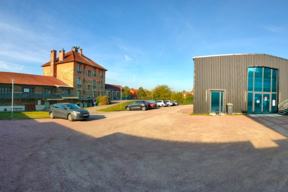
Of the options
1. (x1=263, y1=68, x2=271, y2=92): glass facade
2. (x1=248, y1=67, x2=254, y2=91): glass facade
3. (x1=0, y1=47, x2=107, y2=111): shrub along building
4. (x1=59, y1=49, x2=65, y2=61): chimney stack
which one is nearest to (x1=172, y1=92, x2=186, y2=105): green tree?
(x1=0, y1=47, x2=107, y2=111): shrub along building

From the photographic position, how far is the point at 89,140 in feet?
23.6

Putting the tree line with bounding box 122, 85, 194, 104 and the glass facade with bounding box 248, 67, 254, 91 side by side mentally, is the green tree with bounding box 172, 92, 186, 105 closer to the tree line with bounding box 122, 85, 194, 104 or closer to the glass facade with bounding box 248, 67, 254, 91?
the tree line with bounding box 122, 85, 194, 104

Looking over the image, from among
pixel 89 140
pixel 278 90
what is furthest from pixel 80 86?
pixel 278 90

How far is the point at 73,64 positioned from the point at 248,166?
35.2m

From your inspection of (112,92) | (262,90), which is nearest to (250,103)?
(262,90)

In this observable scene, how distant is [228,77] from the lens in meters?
A: 17.4

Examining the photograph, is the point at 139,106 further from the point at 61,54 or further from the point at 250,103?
the point at 61,54

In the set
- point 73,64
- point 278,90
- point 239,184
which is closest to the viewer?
point 239,184

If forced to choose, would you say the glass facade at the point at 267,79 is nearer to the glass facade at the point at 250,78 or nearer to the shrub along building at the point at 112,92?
the glass facade at the point at 250,78

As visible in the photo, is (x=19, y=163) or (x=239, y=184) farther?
(x=19, y=163)

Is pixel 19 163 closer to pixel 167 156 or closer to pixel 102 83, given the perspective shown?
pixel 167 156

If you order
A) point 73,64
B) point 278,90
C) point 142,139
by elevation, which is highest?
point 73,64

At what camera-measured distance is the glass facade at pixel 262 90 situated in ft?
57.3

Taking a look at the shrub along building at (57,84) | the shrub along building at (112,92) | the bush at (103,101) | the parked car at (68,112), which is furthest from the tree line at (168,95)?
the parked car at (68,112)
